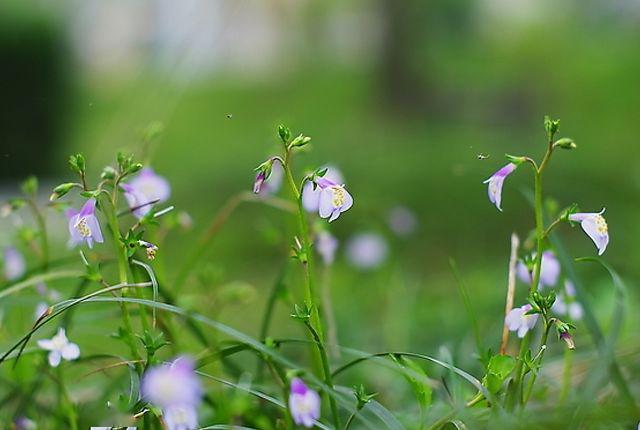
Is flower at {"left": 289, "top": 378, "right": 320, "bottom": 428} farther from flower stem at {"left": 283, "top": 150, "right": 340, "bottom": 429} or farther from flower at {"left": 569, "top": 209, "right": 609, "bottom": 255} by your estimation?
flower at {"left": 569, "top": 209, "right": 609, "bottom": 255}

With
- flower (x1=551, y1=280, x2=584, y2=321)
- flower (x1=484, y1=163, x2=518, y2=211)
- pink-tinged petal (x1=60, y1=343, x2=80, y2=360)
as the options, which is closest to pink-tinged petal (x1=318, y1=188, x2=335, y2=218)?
flower (x1=484, y1=163, x2=518, y2=211)

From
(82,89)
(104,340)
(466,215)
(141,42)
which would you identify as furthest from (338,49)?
(104,340)

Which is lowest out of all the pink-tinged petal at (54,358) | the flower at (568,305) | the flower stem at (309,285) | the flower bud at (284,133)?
the flower at (568,305)

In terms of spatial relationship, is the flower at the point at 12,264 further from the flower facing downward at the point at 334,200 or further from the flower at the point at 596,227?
the flower at the point at 596,227

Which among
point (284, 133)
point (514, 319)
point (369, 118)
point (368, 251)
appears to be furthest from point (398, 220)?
point (369, 118)

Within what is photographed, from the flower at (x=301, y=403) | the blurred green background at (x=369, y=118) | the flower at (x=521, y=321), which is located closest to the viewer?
the flower at (x=301, y=403)

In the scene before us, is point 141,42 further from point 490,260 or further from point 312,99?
point 490,260

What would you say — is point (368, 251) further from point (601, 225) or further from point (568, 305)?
point (601, 225)

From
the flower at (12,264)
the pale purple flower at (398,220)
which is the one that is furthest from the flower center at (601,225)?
the pale purple flower at (398,220)
